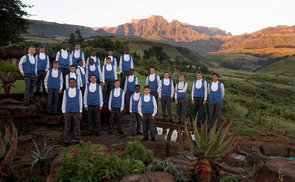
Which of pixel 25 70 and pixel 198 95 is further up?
pixel 25 70

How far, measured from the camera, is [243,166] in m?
Answer: 9.83

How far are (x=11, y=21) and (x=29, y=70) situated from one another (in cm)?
1659

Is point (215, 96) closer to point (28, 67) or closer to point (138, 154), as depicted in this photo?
point (138, 154)

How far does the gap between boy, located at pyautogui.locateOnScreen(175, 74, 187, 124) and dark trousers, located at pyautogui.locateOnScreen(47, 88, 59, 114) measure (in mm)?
4444

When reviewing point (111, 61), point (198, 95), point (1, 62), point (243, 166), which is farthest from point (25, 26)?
point (243, 166)

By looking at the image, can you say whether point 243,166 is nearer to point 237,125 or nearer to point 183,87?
point 183,87

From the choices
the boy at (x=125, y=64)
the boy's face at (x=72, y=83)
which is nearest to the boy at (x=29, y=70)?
the boy's face at (x=72, y=83)

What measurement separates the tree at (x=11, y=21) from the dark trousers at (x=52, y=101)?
1596cm

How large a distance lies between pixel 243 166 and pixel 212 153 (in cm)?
360

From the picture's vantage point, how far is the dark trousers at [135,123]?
445 inches

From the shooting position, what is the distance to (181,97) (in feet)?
42.6

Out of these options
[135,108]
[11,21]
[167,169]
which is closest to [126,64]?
[135,108]

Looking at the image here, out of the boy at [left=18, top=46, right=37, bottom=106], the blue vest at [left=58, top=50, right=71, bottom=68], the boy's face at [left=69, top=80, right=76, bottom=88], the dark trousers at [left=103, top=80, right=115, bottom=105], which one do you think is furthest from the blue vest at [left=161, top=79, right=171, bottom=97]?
the boy at [left=18, top=46, right=37, bottom=106]

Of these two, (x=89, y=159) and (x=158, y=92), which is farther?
(x=158, y=92)
